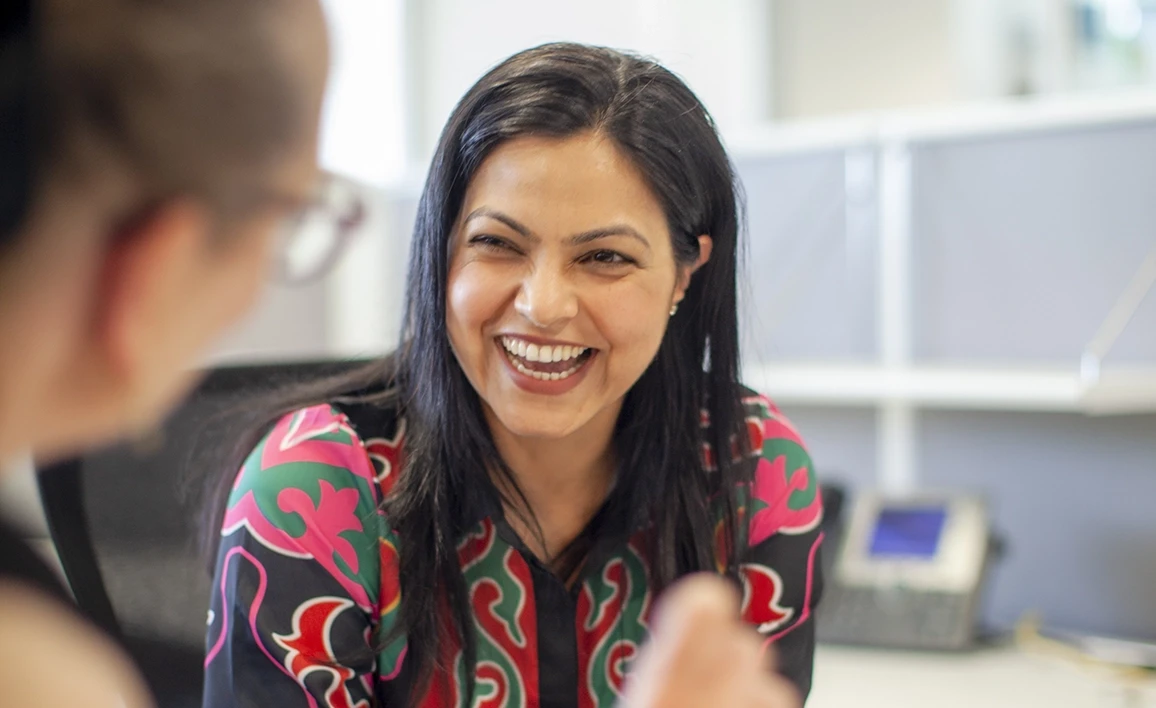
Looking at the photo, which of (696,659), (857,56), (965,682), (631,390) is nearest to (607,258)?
(631,390)

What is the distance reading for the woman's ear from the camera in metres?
0.95

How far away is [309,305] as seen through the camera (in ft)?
6.49

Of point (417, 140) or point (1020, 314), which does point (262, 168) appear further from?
point (417, 140)

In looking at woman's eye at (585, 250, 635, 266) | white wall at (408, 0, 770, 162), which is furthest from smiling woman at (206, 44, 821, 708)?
white wall at (408, 0, 770, 162)

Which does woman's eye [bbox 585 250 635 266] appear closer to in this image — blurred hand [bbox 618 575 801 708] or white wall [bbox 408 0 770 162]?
blurred hand [bbox 618 575 801 708]

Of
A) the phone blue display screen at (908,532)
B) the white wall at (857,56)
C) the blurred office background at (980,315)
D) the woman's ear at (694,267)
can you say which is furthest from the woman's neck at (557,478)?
the white wall at (857,56)

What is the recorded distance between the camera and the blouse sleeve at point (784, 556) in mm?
969

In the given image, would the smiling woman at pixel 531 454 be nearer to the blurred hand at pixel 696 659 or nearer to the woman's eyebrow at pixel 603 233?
the woman's eyebrow at pixel 603 233

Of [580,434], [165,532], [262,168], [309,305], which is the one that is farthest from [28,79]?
[309,305]

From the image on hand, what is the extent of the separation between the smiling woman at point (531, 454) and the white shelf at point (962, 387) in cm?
45

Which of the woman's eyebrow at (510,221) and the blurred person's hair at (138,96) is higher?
the blurred person's hair at (138,96)

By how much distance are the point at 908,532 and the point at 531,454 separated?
72 centimetres

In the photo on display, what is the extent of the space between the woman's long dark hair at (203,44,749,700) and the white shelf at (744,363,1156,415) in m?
0.43

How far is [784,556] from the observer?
0.98 m
